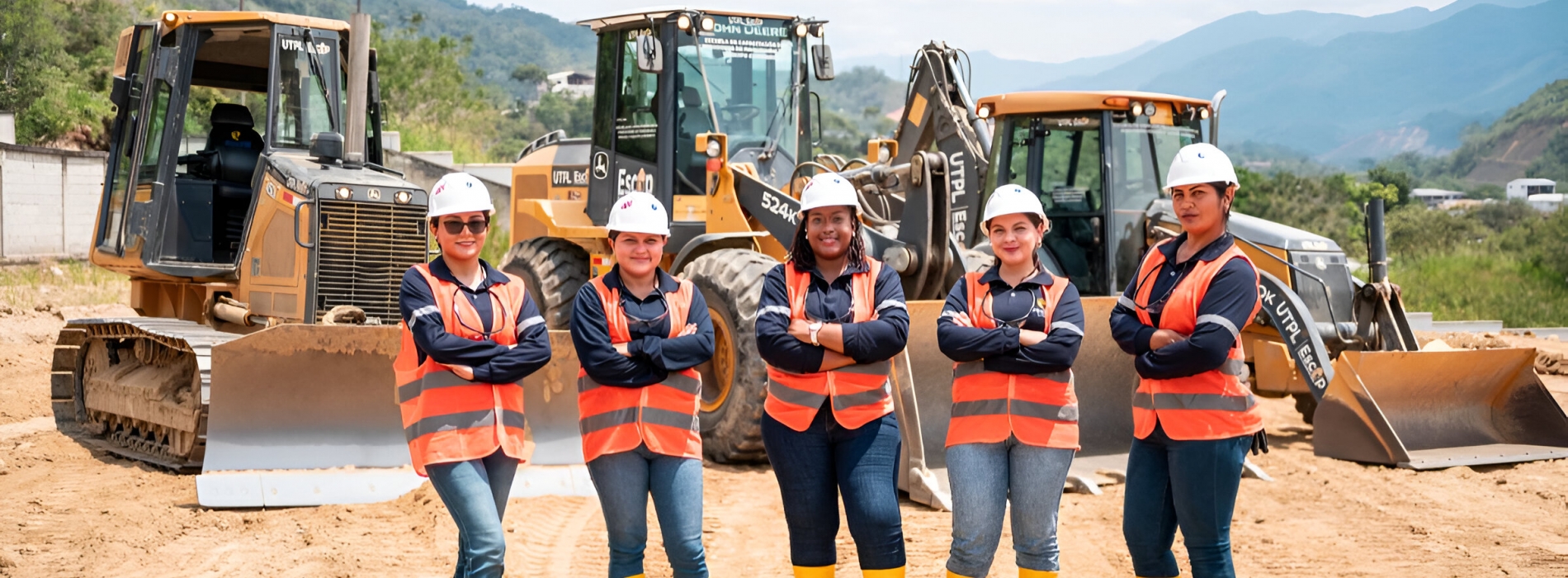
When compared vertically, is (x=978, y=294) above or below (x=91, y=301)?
above

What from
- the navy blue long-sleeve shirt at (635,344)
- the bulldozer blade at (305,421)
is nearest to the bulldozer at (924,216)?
the bulldozer blade at (305,421)

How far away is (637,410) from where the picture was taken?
433 cm

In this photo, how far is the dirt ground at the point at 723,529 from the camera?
19.8 feet

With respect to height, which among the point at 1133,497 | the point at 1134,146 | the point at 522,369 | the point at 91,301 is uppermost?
the point at 1134,146

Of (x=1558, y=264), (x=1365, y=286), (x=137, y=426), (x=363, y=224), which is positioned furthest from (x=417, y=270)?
(x=1558, y=264)

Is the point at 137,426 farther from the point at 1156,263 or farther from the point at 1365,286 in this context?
the point at 1365,286

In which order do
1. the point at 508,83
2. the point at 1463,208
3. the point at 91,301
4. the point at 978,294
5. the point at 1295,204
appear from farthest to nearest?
the point at 508,83 < the point at 1463,208 < the point at 1295,204 < the point at 91,301 < the point at 978,294

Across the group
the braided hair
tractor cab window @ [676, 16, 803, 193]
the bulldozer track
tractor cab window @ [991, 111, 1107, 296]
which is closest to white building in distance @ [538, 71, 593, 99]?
the bulldozer track

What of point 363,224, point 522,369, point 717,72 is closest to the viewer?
point 522,369

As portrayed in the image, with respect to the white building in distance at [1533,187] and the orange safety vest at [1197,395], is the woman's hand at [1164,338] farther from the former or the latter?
the white building in distance at [1533,187]

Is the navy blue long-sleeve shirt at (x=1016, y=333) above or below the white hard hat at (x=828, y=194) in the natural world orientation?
below

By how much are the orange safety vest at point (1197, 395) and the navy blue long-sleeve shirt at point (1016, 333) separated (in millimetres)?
271

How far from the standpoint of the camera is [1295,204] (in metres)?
42.7

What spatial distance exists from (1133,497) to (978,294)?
816 mm
